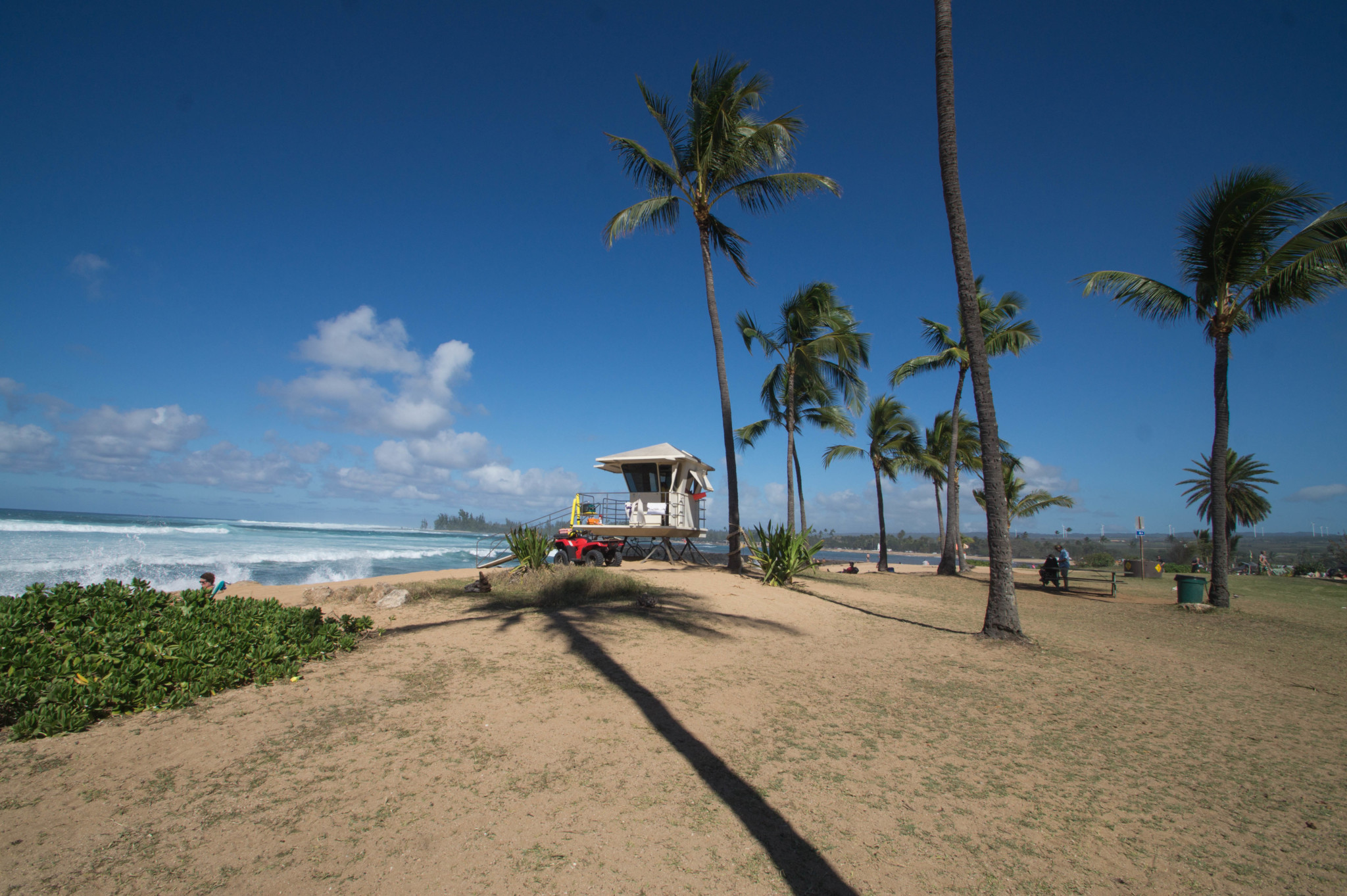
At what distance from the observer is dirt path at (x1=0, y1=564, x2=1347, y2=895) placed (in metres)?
2.89

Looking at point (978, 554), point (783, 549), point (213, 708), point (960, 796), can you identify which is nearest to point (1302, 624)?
point (783, 549)

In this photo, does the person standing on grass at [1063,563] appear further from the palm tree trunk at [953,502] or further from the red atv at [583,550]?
the red atv at [583,550]

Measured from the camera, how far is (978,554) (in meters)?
69.1

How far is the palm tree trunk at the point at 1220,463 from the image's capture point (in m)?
12.4

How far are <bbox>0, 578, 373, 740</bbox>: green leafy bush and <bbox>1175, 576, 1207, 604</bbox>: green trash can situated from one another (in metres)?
16.1

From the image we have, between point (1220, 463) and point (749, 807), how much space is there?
48.9 ft

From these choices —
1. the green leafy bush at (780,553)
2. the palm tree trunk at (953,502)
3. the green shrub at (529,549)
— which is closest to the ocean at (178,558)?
the green shrub at (529,549)

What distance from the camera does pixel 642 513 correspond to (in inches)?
766

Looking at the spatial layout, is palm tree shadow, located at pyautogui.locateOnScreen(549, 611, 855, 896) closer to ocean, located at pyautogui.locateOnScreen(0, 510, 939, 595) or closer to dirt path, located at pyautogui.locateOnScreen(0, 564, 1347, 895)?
dirt path, located at pyautogui.locateOnScreen(0, 564, 1347, 895)

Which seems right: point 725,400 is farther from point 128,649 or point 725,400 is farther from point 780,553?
point 128,649

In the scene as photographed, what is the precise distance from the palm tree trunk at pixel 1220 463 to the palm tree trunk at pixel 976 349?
7413 mm

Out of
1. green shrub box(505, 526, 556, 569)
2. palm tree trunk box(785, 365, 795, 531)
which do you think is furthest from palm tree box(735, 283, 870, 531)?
green shrub box(505, 526, 556, 569)

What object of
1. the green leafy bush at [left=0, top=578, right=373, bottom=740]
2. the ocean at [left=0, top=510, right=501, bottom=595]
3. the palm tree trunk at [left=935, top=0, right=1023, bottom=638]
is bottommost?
the ocean at [left=0, top=510, right=501, bottom=595]

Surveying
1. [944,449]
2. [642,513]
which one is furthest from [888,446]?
[642,513]
